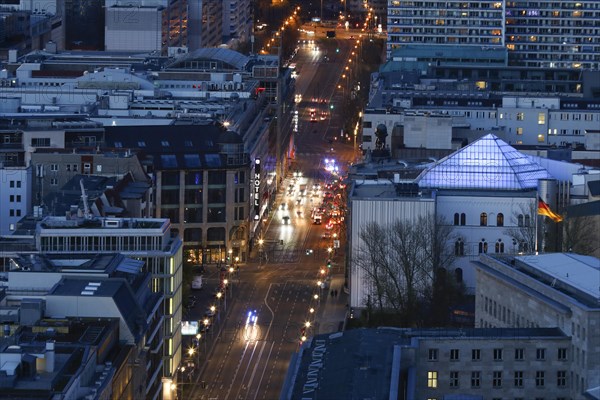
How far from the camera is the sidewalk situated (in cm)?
13800

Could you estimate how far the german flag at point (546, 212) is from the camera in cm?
14305

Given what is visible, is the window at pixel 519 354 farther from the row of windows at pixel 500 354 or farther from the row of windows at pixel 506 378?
the row of windows at pixel 506 378

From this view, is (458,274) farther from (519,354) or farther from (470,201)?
(519,354)

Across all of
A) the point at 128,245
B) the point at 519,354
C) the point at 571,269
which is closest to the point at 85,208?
the point at 128,245

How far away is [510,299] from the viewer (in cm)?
11256

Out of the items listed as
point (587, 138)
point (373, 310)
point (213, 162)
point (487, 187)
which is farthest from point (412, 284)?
point (587, 138)

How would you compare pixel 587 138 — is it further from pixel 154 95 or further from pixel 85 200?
pixel 85 200

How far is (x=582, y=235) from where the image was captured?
5374 inches

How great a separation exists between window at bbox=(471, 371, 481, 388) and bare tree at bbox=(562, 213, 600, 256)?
3070cm

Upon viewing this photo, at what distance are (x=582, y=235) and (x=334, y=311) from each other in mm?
15202

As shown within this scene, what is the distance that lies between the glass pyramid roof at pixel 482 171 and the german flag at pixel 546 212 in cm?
290

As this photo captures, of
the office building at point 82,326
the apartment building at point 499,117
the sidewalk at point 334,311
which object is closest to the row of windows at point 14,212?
the sidewalk at point 334,311

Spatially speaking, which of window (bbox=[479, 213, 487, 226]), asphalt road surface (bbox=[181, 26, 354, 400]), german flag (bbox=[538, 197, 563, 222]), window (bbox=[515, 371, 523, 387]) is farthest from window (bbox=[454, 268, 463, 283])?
window (bbox=[515, 371, 523, 387])

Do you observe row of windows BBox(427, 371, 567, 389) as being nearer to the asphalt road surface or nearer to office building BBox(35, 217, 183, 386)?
the asphalt road surface
